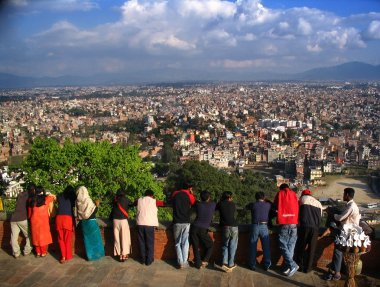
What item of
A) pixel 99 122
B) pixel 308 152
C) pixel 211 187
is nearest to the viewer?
pixel 211 187

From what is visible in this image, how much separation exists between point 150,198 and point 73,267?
3.67ft

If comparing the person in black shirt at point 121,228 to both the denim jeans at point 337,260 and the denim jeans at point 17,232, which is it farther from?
the denim jeans at point 337,260

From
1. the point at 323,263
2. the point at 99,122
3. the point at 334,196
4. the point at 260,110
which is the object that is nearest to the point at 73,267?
the point at 323,263

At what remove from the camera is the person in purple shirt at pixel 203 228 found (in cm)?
447

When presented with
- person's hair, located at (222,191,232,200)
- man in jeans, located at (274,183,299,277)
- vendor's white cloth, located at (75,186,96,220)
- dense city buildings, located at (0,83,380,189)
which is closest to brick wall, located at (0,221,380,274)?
man in jeans, located at (274,183,299,277)

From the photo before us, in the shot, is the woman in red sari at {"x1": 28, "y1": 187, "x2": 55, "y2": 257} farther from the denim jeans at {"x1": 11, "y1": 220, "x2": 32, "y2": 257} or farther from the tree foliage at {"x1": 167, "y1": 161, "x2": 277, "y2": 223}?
the tree foliage at {"x1": 167, "y1": 161, "x2": 277, "y2": 223}

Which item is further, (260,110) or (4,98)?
(4,98)

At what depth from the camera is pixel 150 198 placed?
465 cm

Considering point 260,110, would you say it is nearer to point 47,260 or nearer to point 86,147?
point 86,147

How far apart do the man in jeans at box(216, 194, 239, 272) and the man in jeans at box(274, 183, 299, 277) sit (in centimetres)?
46

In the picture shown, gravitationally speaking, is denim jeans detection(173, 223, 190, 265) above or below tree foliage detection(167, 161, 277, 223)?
above

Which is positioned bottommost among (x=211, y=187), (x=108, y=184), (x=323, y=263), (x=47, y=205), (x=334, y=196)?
(x=334, y=196)

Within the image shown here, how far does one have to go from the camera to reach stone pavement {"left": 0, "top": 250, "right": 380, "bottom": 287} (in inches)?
167

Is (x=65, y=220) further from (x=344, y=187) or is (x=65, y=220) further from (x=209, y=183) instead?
(x=344, y=187)
